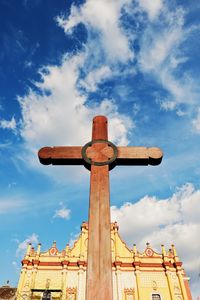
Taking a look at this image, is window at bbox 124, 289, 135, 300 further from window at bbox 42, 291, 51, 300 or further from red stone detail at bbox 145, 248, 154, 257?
window at bbox 42, 291, 51, 300

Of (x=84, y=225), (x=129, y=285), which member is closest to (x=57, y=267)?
(x=84, y=225)

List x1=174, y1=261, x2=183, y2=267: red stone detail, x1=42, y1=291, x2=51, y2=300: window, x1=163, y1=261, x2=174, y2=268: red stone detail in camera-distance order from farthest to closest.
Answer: x1=174, y1=261, x2=183, y2=267: red stone detail
x1=163, y1=261, x2=174, y2=268: red stone detail
x1=42, y1=291, x2=51, y2=300: window

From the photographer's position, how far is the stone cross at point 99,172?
234 centimetres

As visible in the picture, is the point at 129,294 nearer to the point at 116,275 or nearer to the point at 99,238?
the point at 116,275

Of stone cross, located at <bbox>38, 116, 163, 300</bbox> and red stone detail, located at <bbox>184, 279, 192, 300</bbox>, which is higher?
red stone detail, located at <bbox>184, 279, 192, 300</bbox>

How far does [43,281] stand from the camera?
858 inches

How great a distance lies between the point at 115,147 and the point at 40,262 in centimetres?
2270

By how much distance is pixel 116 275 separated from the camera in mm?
22281

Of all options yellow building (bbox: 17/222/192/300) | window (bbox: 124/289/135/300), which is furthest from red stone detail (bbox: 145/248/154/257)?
window (bbox: 124/289/135/300)

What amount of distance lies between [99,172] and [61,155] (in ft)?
2.09

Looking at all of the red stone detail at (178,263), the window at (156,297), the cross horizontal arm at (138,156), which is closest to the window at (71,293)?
the window at (156,297)

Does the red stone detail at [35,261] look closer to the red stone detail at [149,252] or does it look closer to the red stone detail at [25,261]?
A: the red stone detail at [25,261]

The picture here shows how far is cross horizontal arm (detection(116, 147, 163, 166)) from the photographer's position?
10.9 ft

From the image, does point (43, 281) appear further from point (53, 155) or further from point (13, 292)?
point (53, 155)
